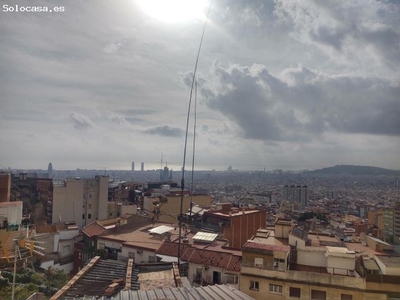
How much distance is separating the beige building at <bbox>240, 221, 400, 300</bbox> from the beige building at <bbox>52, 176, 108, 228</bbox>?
1331cm

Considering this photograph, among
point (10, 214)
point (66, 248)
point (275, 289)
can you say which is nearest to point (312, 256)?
point (275, 289)

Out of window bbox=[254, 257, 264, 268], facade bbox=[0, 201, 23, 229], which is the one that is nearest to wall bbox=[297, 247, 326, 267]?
window bbox=[254, 257, 264, 268]

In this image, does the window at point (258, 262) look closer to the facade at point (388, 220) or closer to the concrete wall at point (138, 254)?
the concrete wall at point (138, 254)

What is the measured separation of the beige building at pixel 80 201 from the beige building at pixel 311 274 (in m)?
13.3

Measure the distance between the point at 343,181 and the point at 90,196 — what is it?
49776mm

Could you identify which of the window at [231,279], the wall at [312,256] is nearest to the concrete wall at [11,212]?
the window at [231,279]

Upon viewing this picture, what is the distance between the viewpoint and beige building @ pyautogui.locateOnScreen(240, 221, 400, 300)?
5.34m

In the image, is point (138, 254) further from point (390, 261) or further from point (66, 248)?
point (390, 261)

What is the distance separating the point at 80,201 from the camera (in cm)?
1748

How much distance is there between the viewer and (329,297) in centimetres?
540

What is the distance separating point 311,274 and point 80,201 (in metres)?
14.4

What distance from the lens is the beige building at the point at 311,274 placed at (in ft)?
17.5

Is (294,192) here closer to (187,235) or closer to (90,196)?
(90,196)

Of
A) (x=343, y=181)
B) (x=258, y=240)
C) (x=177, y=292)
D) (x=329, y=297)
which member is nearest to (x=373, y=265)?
(x=329, y=297)
